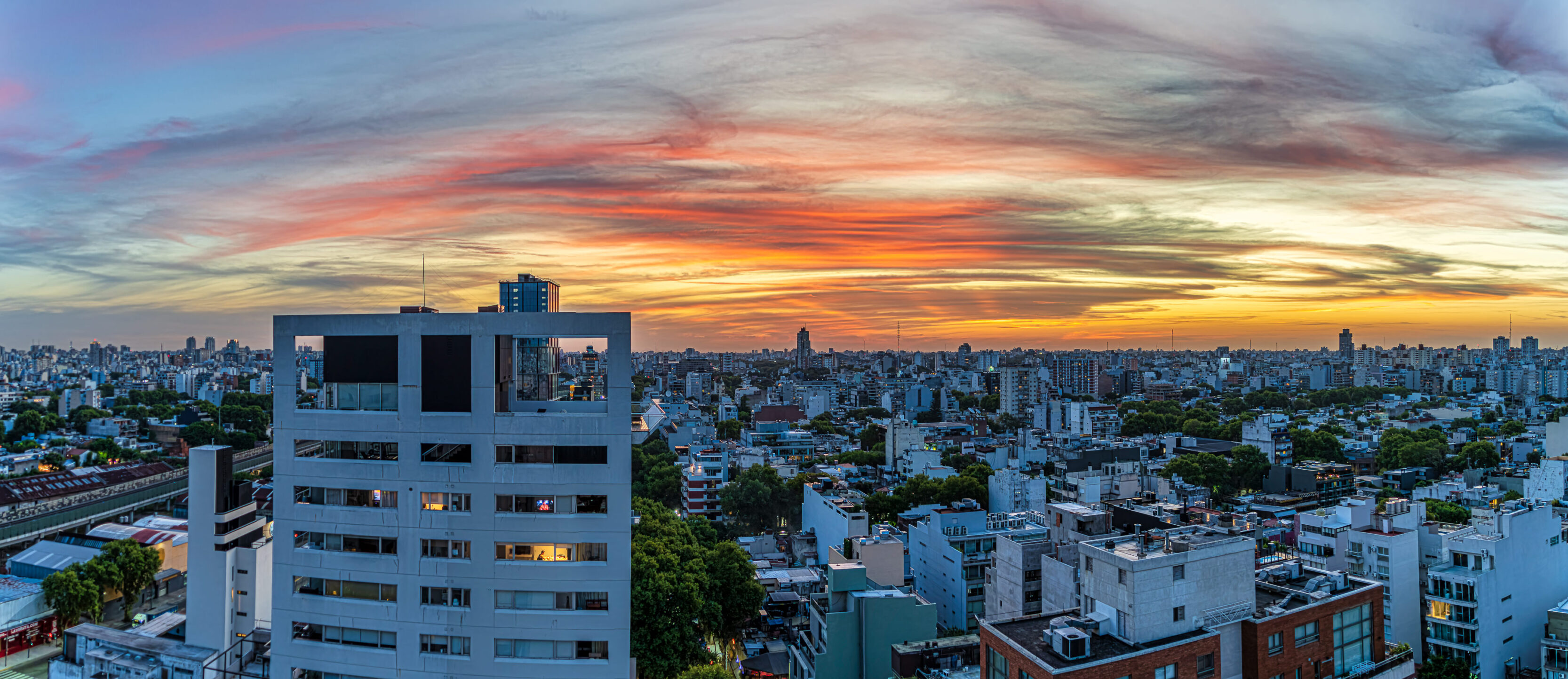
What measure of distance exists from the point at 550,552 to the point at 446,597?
250cm

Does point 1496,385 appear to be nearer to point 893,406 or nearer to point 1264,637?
point 893,406

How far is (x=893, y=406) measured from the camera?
13725 centimetres

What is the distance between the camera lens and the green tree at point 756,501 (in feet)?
186

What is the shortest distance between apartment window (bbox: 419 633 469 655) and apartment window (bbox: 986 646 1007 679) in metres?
11.4

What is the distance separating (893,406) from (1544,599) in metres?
106

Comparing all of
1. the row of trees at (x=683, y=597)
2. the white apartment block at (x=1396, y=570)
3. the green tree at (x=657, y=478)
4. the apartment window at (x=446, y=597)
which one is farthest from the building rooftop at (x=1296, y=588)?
the green tree at (x=657, y=478)

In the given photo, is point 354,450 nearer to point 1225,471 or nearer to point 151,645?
point 151,645

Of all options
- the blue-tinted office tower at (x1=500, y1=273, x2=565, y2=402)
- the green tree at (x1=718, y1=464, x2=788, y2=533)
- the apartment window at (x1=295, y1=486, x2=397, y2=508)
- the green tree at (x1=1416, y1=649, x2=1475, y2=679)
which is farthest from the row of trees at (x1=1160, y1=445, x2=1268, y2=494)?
the apartment window at (x1=295, y1=486, x2=397, y2=508)

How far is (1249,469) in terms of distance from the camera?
214 ft

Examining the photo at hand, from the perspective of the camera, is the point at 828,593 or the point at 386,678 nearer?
the point at 386,678

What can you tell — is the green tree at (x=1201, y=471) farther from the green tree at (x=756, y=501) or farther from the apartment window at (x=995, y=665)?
the apartment window at (x=995, y=665)

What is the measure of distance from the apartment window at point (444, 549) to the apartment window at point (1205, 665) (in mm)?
15697

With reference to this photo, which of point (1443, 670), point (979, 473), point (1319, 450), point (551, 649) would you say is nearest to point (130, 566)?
point (551, 649)

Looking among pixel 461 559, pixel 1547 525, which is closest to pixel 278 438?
pixel 461 559
